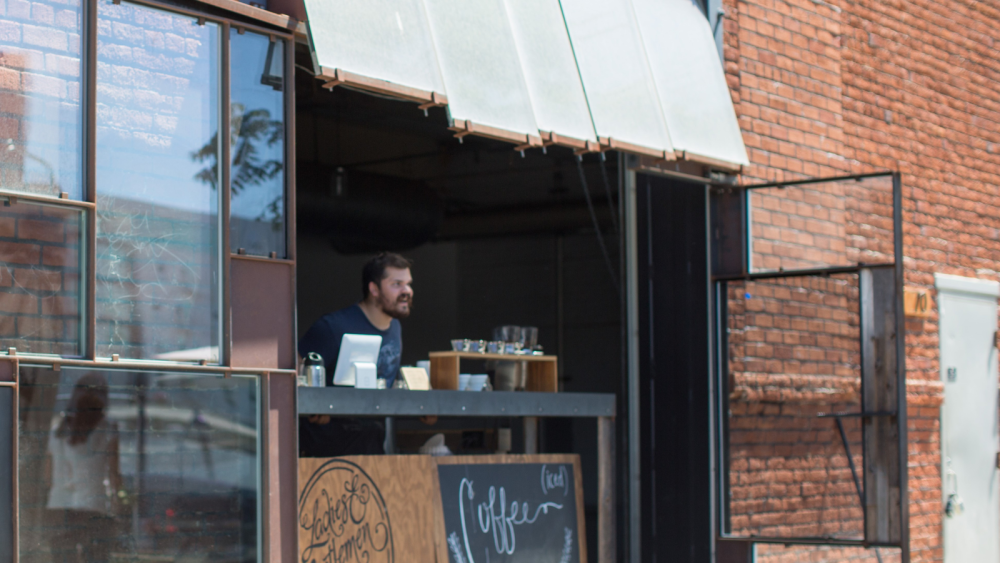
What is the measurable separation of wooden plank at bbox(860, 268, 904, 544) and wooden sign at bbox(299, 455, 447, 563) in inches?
93.1

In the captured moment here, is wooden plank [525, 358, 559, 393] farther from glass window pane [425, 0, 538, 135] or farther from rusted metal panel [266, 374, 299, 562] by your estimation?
rusted metal panel [266, 374, 299, 562]

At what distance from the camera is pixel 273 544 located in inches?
177

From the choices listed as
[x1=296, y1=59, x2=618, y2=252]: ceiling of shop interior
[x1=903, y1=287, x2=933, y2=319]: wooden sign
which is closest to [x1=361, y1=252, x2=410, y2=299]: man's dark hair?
[x1=296, y1=59, x2=618, y2=252]: ceiling of shop interior

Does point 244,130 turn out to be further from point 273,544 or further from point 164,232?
point 273,544

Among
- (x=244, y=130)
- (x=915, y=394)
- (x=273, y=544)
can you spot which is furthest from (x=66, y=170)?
(x=915, y=394)

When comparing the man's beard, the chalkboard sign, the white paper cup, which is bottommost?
the chalkboard sign

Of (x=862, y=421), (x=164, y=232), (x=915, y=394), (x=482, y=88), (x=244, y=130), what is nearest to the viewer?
(x=164, y=232)

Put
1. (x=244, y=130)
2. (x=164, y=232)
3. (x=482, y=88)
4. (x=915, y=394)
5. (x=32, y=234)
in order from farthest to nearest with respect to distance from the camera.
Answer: (x=915, y=394)
(x=482, y=88)
(x=244, y=130)
(x=164, y=232)
(x=32, y=234)

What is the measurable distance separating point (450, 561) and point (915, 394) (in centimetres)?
423

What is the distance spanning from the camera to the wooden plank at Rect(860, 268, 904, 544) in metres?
6.06

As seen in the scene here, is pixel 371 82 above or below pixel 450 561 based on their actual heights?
above

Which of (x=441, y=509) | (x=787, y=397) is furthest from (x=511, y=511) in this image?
(x=787, y=397)

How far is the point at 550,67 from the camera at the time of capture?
5.82m

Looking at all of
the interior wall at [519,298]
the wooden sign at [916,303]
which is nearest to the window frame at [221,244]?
the wooden sign at [916,303]
